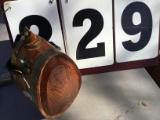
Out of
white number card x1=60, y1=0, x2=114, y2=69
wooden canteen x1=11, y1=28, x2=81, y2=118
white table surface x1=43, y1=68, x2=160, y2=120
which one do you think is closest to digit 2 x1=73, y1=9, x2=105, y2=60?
white number card x1=60, y1=0, x2=114, y2=69

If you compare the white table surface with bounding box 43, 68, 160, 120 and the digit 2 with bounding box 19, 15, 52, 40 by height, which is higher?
the digit 2 with bounding box 19, 15, 52, 40

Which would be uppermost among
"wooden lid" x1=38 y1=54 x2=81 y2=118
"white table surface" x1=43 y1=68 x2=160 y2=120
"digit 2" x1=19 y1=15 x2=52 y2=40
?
"digit 2" x1=19 y1=15 x2=52 y2=40

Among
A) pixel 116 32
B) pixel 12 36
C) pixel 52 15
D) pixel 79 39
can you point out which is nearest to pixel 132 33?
pixel 116 32

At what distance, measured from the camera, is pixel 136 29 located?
3.21 ft

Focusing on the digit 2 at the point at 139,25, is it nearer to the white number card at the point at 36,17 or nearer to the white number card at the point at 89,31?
the white number card at the point at 89,31

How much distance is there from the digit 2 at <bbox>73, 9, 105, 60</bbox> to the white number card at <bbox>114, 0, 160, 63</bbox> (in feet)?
0.20

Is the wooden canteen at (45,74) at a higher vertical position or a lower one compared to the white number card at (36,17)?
lower

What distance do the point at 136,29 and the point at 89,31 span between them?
0.57ft

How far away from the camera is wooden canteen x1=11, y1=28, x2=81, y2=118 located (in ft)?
2.33

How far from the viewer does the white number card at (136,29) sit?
940 millimetres

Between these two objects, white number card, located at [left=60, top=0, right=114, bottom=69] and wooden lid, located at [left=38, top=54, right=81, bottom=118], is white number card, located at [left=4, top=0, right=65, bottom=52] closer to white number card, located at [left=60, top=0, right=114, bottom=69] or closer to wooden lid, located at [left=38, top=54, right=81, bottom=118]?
white number card, located at [left=60, top=0, right=114, bottom=69]

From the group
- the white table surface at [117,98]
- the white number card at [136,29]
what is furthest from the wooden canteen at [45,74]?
the white number card at [136,29]

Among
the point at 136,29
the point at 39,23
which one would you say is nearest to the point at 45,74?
the point at 39,23

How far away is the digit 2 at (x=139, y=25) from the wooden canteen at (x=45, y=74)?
0.30 meters
